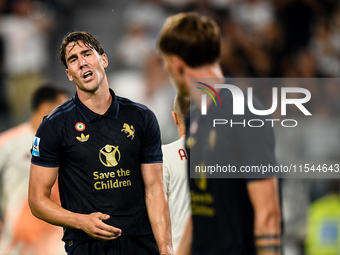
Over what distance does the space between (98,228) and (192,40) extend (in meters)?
1.40

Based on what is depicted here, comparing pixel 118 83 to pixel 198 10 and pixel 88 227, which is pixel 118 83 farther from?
pixel 88 227

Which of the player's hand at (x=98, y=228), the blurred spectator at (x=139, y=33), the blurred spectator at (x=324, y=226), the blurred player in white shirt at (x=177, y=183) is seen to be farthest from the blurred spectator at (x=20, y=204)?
the blurred spectator at (x=139, y=33)

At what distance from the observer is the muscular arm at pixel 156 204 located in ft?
10.2

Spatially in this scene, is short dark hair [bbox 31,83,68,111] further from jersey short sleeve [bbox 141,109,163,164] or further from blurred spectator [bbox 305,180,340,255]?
blurred spectator [bbox 305,180,340,255]

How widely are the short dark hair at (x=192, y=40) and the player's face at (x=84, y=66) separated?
24.6 inches

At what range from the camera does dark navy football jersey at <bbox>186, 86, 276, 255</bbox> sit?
2.91 meters

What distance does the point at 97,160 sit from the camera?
297 centimetres

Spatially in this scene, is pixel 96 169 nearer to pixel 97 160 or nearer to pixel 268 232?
pixel 97 160

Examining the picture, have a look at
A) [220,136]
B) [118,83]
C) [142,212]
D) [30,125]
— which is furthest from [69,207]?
[118,83]

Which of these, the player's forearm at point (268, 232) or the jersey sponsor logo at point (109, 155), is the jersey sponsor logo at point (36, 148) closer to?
the jersey sponsor logo at point (109, 155)

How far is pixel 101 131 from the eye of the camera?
3.04 meters

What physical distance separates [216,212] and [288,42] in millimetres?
6485

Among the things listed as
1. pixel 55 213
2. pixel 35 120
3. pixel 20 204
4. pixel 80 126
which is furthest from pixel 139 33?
pixel 55 213

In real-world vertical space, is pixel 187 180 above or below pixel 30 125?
below
